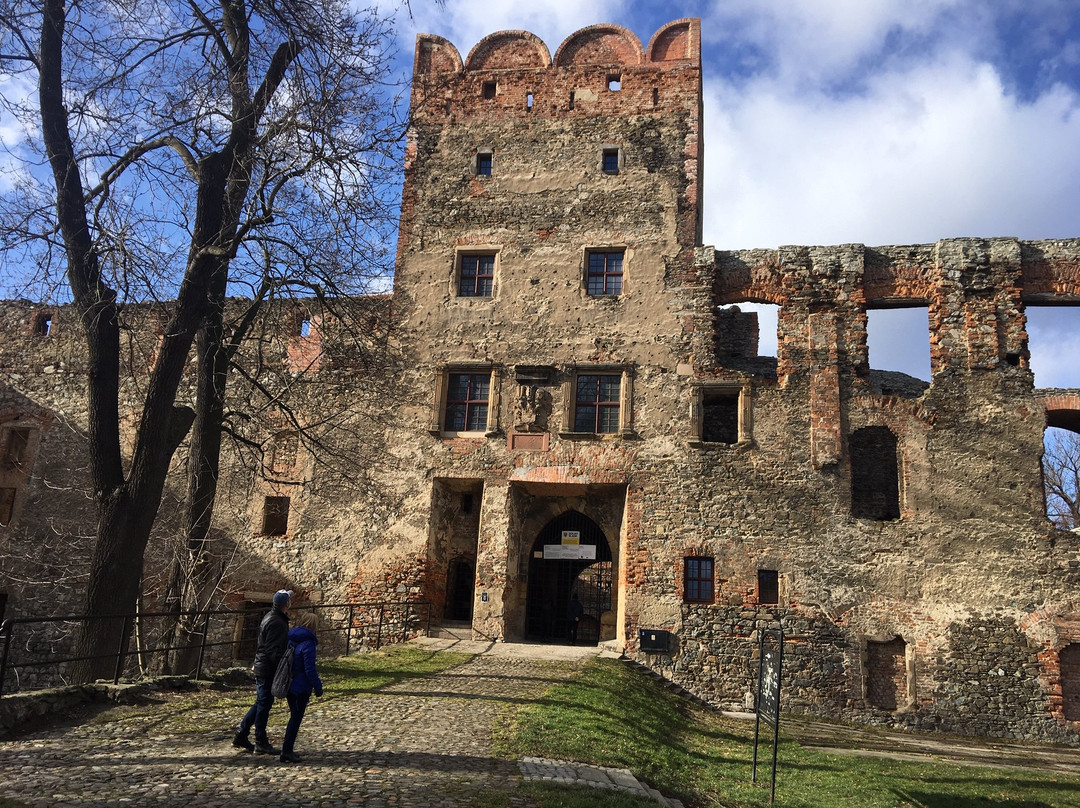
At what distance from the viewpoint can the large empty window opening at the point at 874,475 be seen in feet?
59.4

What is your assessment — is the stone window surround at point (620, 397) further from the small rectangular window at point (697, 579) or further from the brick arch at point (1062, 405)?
the brick arch at point (1062, 405)

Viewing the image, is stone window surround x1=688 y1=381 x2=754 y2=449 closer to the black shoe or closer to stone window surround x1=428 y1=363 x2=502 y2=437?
stone window surround x1=428 y1=363 x2=502 y2=437

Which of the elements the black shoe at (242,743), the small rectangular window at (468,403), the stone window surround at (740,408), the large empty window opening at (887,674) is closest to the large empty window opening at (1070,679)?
the large empty window opening at (887,674)

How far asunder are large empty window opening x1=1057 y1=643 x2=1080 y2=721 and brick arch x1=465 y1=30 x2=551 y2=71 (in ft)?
57.4

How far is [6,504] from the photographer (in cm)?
2097

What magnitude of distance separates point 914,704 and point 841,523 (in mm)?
3630

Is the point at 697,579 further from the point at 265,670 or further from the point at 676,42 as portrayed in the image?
the point at 676,42

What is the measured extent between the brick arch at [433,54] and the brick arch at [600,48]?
2.93 meters

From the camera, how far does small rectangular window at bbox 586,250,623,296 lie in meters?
18.9

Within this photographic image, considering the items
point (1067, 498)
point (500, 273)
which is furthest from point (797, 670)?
point (1067, 498)

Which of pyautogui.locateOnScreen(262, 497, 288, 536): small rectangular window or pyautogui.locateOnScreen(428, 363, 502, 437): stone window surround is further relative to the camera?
pyautogui.locateOnScreen(262, 497, 288, 536): small rectangular window

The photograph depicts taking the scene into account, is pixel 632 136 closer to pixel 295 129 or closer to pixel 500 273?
pixel 500 273

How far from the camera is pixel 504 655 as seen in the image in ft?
48.3

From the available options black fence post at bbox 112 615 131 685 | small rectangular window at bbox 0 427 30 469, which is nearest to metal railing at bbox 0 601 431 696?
small rectangular window at bbox 0 427 30 469
